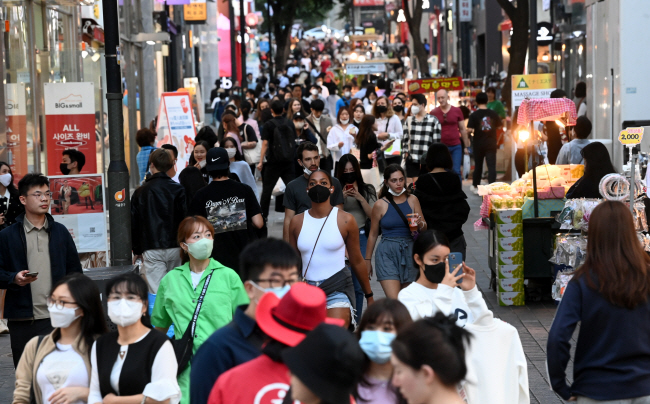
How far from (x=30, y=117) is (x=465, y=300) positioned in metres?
11.0

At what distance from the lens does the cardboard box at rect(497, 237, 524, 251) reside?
10.3 meters

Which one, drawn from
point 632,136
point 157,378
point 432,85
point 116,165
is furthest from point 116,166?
point 432,85

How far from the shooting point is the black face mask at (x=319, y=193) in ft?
23.8

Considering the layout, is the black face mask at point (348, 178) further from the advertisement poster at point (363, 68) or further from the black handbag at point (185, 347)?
the advertisement poster at point (363, 68)

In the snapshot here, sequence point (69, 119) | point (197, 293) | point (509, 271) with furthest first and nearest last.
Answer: point (69, 119)
point (509, 271)
point (197, 293)

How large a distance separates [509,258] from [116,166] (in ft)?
14.0

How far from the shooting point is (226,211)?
8266mm

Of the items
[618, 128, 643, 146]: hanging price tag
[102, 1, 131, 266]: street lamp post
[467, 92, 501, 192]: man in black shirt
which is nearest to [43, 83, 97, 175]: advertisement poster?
[102, 1, 131, 266]: street lamp post

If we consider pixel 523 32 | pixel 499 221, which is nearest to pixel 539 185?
pixel 499 221

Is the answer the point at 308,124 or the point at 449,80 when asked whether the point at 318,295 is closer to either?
the point at 308,124

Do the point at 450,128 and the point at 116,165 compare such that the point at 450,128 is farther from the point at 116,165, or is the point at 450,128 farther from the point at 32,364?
the point at 32,364

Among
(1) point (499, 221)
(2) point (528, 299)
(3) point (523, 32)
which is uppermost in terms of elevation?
(3) point (523, 32)

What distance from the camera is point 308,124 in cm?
1633

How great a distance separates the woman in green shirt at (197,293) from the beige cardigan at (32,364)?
90 cm
